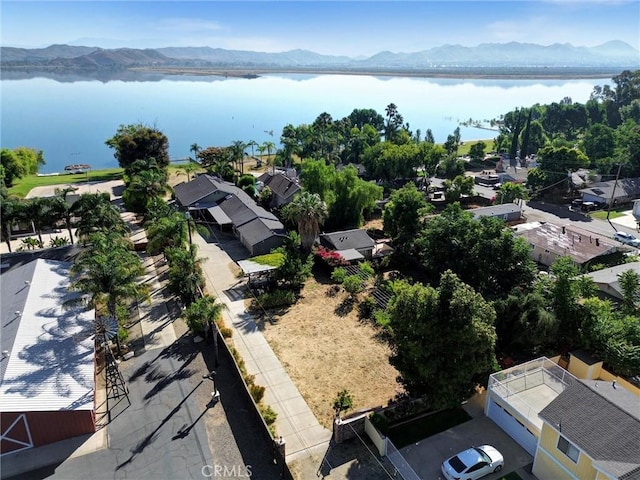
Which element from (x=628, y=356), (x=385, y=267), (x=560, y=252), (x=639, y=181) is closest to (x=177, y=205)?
(x=385, y=267)

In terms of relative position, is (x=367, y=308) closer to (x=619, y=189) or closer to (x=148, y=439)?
(x=148, y=439)

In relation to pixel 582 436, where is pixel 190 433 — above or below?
below

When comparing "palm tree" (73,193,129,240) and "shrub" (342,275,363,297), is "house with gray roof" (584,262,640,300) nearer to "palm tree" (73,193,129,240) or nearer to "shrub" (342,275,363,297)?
"shrub" (342,275,363,297)

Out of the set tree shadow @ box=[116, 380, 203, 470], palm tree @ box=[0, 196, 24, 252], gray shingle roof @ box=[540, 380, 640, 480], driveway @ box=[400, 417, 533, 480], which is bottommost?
driveway @ box=[400, 417, 533, 480]

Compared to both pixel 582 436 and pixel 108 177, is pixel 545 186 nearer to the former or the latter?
pixel 582 436

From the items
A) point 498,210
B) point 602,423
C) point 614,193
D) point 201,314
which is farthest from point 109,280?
point 614,193

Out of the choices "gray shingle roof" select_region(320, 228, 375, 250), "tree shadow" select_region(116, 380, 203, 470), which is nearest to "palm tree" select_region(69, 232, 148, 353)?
"tree shadow" select_region(116, 380, 203, 470)
